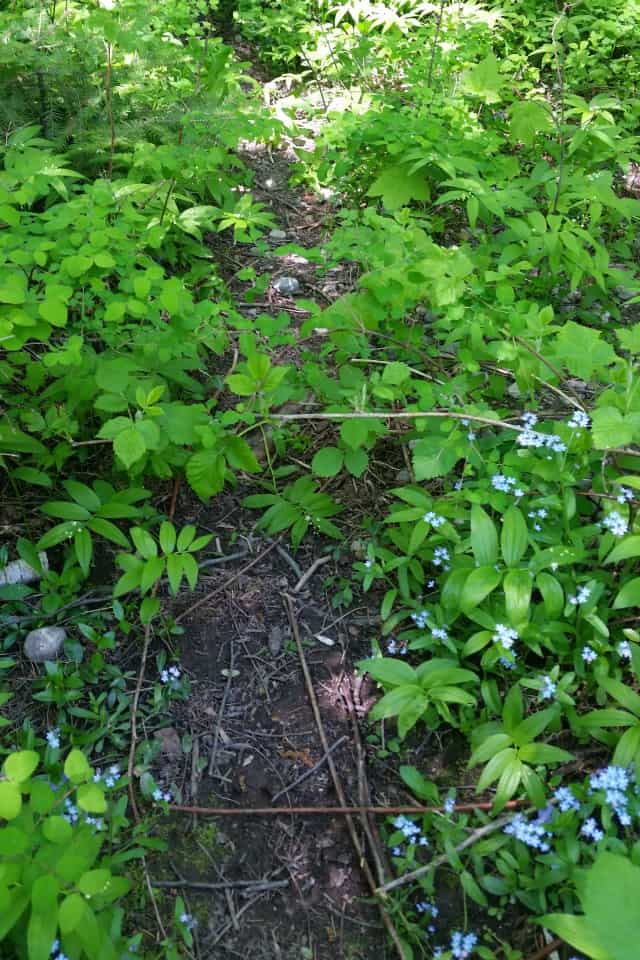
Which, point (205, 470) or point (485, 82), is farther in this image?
point (485, 82)

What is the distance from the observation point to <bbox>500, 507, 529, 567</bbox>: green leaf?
7.03ft

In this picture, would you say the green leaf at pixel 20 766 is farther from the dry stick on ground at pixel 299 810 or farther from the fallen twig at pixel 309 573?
the fallen twig at pixel 309 573

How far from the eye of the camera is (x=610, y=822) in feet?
5.86

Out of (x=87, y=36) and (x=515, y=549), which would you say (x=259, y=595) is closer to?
(x=515, y=549)

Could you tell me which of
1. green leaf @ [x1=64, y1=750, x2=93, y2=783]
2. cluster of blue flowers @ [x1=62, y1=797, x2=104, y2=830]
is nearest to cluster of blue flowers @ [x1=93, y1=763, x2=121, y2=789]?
cluster of blue flowers @ [x1=62, y1=797, x2=104, y2=830]

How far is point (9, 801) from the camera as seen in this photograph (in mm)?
1416

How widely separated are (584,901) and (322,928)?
0.71 meters

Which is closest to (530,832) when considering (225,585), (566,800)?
(566,800)

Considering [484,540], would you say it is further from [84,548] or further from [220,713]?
[84,548]

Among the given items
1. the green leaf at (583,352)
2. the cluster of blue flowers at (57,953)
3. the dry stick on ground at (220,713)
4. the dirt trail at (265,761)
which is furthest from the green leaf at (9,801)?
the green leaf at (583,352)

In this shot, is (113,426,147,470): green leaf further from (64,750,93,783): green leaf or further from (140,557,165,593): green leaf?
(64,750,93,783): green leaf

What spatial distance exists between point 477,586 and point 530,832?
0.65 m

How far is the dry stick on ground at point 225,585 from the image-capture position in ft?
7.95

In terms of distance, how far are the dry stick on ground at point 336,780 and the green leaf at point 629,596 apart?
3.04 ft
